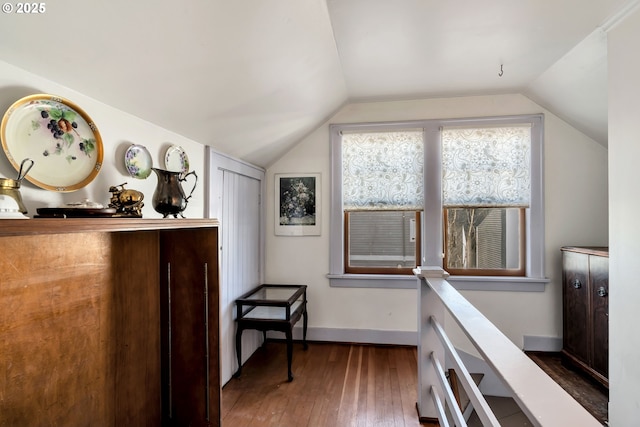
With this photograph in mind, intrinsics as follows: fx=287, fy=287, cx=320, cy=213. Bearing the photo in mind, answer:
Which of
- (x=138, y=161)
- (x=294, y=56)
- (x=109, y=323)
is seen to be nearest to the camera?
(x=109, y=323)

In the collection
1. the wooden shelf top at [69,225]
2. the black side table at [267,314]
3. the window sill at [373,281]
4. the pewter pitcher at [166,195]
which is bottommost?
the black side table at [267,314]

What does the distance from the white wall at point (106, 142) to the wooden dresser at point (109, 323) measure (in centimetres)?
15

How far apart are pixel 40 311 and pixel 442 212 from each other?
9.65 feet

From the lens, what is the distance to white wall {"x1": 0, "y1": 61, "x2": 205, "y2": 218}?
92 cm

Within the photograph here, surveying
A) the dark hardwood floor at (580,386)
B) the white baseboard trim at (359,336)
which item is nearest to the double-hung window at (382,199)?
the white baseboard trim at (359,336)

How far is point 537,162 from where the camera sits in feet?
8.95

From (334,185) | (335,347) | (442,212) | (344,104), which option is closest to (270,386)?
(335,347)

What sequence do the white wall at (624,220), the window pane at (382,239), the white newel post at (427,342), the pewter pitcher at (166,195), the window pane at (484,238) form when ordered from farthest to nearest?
the window pane at (382,239)
the window pane at (484,238)
the white newel post at (427,342)
the white wall at (624,220)
the pewter pitcher at (166,195)

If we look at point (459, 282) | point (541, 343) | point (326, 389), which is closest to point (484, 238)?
point (459, 282)

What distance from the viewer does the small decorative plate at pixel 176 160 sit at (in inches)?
64.6

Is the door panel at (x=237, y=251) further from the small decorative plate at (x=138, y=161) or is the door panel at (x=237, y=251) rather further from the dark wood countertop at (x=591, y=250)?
the dark wood countertop at (x=591, y=250)

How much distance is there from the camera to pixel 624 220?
1.59 meters

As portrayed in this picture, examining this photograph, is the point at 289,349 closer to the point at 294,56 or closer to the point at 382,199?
the point at 382,199

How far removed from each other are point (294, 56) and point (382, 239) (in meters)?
2.00
